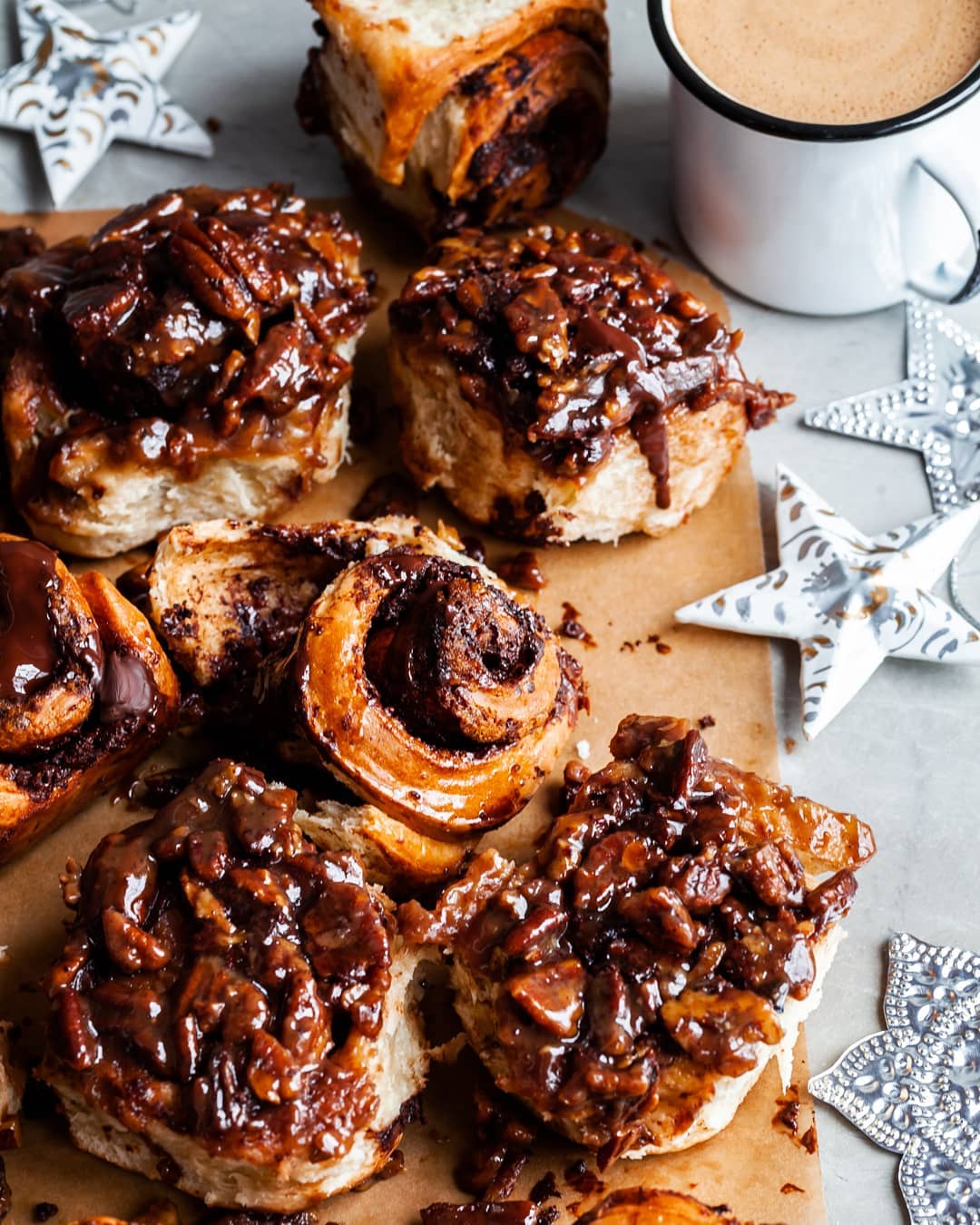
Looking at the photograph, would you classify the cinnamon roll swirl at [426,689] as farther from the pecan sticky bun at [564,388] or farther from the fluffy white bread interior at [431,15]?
the fluffy white bread interior at [431,15]

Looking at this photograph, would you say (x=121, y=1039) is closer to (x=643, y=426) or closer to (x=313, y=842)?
(x=313, y=842)

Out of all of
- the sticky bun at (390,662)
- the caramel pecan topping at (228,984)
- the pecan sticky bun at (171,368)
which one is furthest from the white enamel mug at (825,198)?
the caramel pecan topping at (228,984)

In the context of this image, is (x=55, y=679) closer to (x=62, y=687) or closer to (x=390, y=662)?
(x=62, y=687)

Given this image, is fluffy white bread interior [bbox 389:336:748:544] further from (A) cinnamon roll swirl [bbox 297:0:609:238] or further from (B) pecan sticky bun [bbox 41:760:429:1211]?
(B) pecan sticky bun [bbox 41:760:429:1211]

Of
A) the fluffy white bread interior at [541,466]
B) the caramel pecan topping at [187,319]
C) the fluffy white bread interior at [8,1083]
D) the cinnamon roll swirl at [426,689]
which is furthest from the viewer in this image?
the fluffy white bread interior at [541,466]

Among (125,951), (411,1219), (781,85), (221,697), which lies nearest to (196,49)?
(781,85)

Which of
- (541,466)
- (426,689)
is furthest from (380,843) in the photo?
(541,466)

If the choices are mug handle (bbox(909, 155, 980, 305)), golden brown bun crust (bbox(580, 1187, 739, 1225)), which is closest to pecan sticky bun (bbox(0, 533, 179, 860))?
golden brown bun crust (bbox(580, 1187, 739, 1225))
